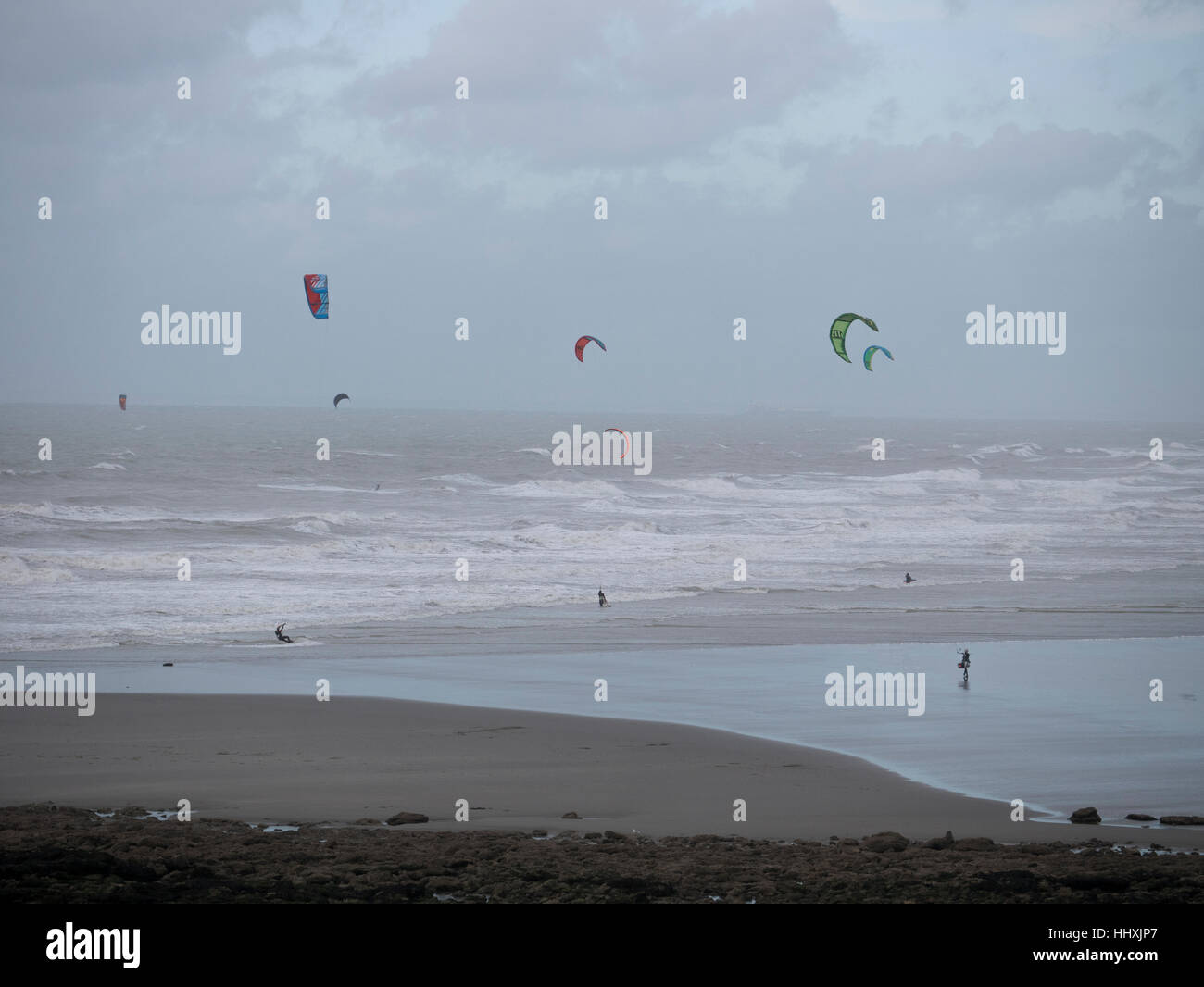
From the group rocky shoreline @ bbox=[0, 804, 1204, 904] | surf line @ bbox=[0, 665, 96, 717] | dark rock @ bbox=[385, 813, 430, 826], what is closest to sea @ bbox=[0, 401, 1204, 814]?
surf line @ bbox=[0, 665, 96, 717]

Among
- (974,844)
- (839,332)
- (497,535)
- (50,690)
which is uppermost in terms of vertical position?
(839,332)

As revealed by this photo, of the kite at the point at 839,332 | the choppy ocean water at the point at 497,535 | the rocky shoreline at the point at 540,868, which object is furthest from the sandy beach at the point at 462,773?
the kite at the point at 839,332

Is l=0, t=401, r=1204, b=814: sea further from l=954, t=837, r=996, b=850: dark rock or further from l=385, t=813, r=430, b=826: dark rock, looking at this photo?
l=385, t=813, r=430, b=826: dark rock

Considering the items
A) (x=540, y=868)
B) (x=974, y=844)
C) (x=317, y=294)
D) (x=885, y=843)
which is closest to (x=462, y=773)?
(x=540, y=868)

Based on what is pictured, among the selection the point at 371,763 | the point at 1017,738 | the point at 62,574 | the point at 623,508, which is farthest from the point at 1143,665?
the point at 623,508

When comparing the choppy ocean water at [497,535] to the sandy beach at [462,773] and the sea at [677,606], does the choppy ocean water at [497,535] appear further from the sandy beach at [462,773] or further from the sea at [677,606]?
the sandy beach at [462,773]

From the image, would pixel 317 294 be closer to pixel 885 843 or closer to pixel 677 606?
pixel 677 606
